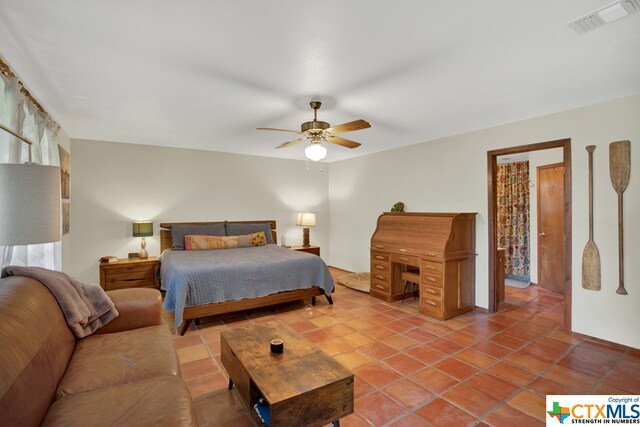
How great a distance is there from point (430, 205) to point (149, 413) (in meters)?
4.24

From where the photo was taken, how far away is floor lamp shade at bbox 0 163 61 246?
138cm

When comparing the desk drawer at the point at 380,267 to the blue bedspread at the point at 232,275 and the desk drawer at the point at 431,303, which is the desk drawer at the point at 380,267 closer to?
the desk drawer at the point at 431,303

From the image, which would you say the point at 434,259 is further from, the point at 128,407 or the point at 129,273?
the point at 129,273

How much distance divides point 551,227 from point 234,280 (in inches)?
195

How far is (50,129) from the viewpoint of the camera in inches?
120

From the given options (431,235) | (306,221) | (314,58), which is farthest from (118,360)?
(306,221)

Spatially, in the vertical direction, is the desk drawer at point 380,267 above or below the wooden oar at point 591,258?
below

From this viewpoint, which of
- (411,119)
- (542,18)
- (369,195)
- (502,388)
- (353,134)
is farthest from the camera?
(369,195)

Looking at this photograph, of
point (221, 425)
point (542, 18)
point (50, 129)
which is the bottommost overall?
point (221, 425)

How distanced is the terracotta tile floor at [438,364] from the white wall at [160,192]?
2.05m

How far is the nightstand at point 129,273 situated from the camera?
4258 millimetres

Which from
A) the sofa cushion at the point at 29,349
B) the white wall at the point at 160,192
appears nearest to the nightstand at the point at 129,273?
the white wall at the point at 160,192

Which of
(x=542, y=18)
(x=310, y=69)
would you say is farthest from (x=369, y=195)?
(x=542, y=18)

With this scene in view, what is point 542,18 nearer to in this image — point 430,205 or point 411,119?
point 411,119
